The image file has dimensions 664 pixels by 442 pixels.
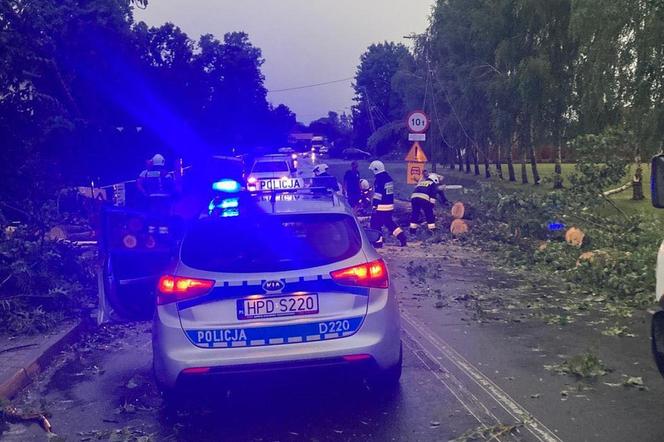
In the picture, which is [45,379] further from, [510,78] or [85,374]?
[510,78]

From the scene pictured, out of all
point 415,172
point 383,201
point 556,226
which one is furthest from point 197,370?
point 415,172

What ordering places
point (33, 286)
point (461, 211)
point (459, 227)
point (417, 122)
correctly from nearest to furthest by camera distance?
point (33, 286) → point (459, 227) → point (417, 122) → point (461, 211)

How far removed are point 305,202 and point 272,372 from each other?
1459mm

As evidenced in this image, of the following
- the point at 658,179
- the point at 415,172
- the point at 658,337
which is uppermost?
the point at 658,179

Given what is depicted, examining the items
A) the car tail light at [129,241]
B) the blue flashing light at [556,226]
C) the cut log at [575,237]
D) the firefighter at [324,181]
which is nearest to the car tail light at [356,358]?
the car tail light at [129,241]

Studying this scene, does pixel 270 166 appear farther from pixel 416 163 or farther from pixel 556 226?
pixel 556 226

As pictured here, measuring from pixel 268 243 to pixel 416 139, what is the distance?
13843mm

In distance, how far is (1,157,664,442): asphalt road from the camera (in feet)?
17.6

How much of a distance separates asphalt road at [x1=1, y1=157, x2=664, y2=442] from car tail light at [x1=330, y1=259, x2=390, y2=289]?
96 cm

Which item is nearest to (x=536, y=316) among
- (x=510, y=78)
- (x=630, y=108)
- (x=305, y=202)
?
(x=305, y=202)

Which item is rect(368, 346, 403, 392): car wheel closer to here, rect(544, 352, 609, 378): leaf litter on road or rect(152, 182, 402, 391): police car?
rect(152, 182, 402, 391): police car

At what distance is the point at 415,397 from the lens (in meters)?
6.09

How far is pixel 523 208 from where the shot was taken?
55.3 ft

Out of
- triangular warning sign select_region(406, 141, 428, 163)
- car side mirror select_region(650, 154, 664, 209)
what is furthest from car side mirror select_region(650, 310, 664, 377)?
triangular warning sign select_region(406, 141, 428, 163)
